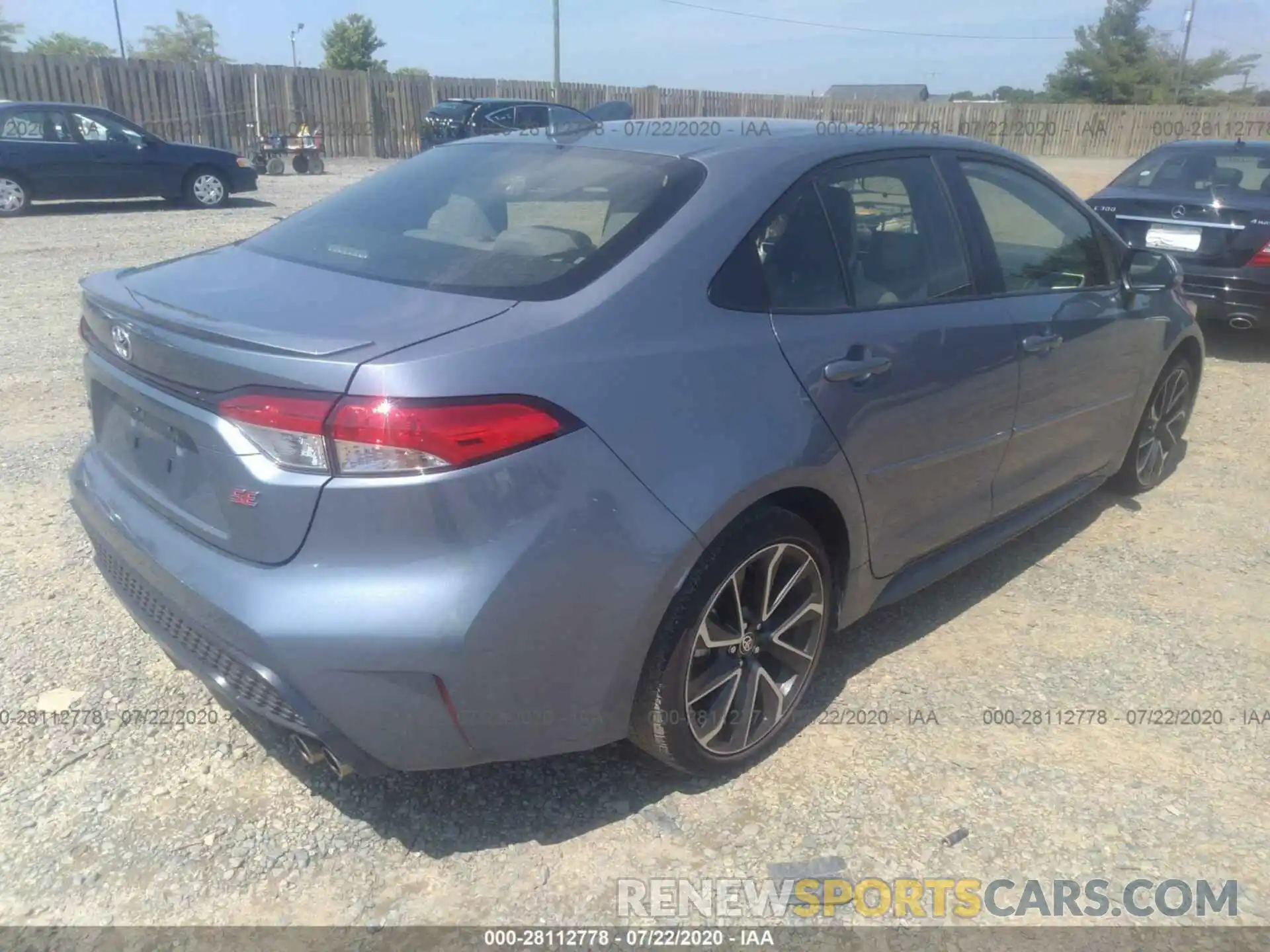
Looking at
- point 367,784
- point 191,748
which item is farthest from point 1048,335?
point 191,748

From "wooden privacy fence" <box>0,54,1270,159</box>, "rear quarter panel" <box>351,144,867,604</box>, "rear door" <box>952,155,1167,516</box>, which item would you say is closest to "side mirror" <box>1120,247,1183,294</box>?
"rear door" <box>952,155,1167,516</box>

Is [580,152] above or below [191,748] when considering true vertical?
above

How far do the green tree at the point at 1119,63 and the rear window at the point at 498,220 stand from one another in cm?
6325

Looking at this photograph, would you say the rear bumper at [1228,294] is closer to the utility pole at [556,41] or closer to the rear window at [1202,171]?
the rear window at [1202,171]

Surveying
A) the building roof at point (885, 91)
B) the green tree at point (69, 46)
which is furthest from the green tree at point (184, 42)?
the building roof at point (885, 91)

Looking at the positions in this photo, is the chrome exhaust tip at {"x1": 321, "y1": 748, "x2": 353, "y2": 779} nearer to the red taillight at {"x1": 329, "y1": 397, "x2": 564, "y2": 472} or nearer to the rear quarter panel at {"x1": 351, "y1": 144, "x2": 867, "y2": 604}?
the red taillight at {"x1": 329, "y1": 397, "x2": 564, "y2": 472}

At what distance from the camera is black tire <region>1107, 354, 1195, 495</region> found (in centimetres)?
462

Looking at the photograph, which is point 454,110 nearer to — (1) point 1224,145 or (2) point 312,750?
(1) point 1224,145

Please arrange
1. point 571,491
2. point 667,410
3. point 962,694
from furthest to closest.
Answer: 1. point 962,694
2. point 667,410
3. point 571,491

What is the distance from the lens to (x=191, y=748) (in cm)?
280

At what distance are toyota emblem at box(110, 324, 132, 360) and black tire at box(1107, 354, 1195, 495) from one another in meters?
4.07

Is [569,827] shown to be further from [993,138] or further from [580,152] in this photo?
[993,138]

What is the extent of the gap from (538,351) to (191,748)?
1.63 m

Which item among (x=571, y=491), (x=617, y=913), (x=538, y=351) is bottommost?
(x=617, y=913)
